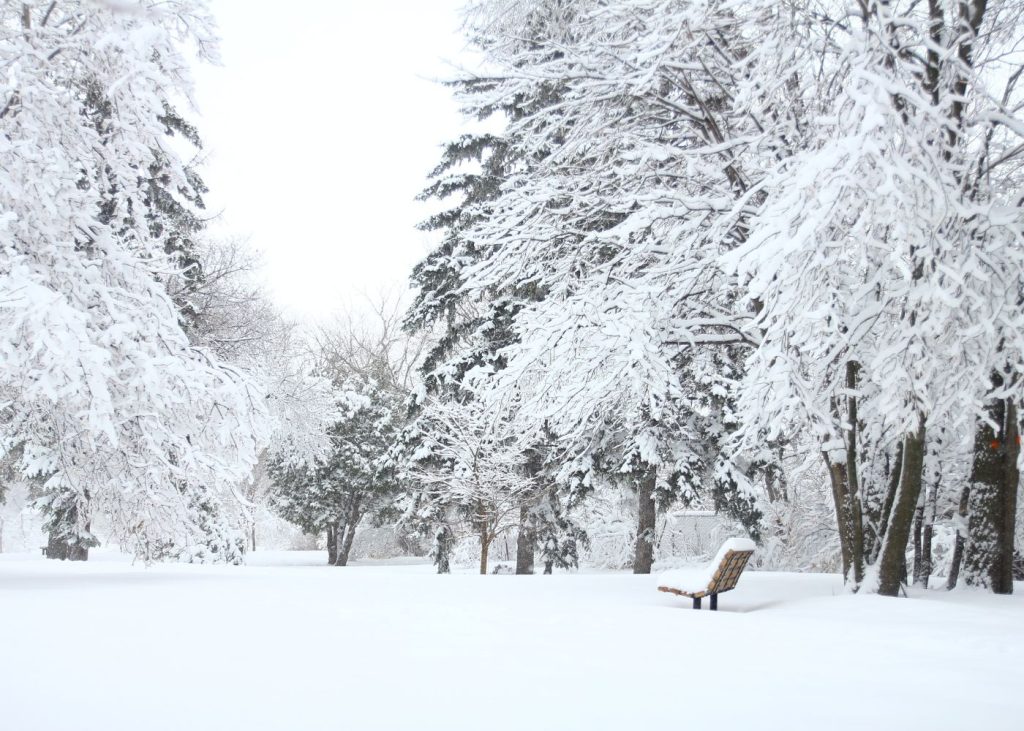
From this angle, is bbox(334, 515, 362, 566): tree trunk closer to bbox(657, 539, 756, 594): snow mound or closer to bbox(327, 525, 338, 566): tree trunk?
bbox(327, 525, 338, 566): tree trunk

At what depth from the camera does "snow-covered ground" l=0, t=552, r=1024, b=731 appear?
3484 mm

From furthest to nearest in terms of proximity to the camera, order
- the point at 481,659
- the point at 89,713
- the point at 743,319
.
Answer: the point at 743,319 → the point at 481,659 → the point at 89,713

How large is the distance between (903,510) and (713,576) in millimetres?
1947

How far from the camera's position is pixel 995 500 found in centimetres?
855

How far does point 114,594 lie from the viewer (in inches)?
300

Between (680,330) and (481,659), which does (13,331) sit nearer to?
(481,659)

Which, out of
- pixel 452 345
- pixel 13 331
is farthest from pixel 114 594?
pixel 452 345

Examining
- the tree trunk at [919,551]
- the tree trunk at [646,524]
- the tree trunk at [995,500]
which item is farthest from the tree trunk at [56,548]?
the tree trunk at [995,500]

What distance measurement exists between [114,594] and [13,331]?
2641 mm

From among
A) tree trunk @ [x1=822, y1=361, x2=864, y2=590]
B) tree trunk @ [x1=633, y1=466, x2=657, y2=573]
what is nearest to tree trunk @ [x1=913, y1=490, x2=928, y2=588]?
tree trunk @ [x1=822, y1=361, x2=864, y2=590]

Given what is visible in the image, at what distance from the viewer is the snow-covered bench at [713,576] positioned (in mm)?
7215

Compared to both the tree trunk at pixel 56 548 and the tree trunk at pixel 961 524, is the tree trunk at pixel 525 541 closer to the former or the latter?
the tree trunk at pixel 961 524

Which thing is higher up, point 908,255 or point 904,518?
point 908,255

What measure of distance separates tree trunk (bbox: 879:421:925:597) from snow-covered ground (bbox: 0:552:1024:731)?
25.4 inches
